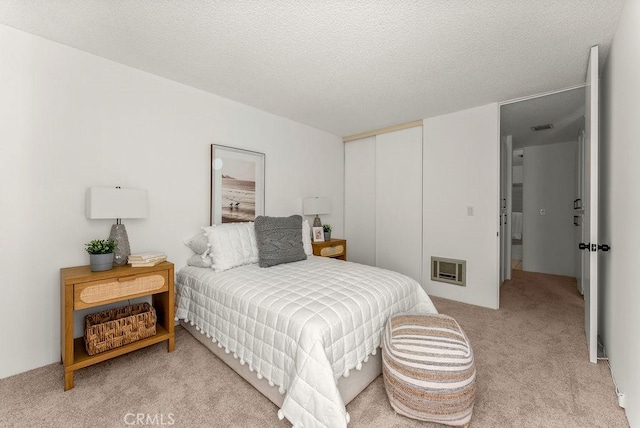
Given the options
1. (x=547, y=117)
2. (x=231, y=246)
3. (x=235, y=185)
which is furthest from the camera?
(x=547, y=117)

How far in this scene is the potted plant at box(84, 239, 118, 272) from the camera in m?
2.02

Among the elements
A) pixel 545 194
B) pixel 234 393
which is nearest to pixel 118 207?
pixel 234 393

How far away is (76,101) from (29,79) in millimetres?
271

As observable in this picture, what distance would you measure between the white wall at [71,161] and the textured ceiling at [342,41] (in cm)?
20

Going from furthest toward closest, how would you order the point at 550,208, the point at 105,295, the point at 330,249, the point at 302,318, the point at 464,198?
the point at 550,208, the point at 330,249, the point at 464,198, the point at 105,295, the point at 302,318

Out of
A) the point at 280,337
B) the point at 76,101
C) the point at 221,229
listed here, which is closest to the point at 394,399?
the point at 280,337

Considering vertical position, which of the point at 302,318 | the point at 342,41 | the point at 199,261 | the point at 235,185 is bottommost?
the point at 302,318

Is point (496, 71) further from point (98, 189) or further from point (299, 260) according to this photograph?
point (98, 189)

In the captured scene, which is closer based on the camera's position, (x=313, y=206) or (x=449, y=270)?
(x=449, y=270)

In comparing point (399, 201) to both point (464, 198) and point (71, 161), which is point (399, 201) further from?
point (71, 161)

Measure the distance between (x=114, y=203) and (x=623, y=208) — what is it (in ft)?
11.3

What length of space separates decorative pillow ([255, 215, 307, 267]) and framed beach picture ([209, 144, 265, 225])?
52 centimetres

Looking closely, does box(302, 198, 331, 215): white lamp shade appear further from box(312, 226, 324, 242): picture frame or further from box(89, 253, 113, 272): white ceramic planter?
box(89, 253, 113, 272): white ceramic planter

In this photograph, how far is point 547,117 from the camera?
376 centimetres
